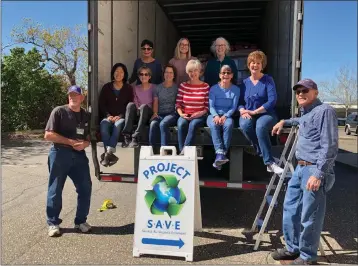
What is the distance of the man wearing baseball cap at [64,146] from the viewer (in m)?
4.14

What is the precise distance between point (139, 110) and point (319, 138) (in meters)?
2.13

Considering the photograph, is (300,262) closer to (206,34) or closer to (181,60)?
(181,60)

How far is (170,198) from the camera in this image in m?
3.71

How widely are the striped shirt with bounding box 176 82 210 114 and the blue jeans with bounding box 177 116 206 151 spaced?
0.60 ft

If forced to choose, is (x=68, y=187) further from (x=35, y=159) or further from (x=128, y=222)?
(x=35, y=159)

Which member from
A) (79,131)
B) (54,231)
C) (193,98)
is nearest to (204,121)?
(193,98)

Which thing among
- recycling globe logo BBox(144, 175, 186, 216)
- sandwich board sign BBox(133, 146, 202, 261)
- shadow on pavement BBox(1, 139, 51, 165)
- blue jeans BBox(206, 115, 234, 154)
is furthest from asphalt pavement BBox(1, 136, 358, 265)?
shadow on pavement BBox(1, 139, 51, 165)

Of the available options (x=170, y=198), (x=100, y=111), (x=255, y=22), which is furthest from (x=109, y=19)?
(x=255, y=22)

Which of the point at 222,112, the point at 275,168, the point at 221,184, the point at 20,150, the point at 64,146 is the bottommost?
the point at 20,150

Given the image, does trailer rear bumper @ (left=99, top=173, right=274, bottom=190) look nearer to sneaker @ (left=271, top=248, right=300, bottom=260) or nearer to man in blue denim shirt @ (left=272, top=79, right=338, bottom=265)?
man in blue denim shirt @ (left=272, top=79, right=338, bottom=265)

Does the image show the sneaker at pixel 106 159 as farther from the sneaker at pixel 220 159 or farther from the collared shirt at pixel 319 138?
the collared shirt at pixel 319 138

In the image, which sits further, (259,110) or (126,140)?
(126,140)

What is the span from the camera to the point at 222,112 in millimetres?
4188

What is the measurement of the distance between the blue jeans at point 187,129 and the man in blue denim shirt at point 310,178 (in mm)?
1131
